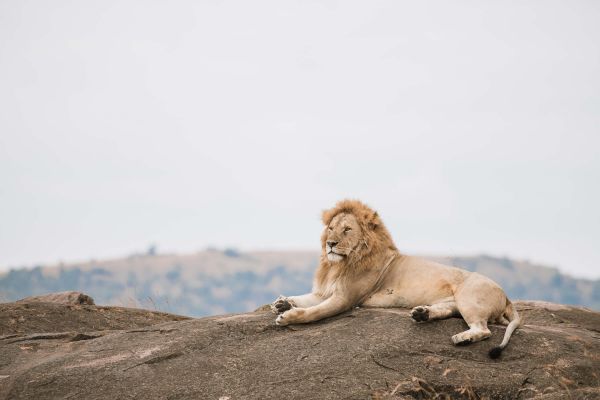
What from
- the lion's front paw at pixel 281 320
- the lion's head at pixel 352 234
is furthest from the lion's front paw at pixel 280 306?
the lion's head at pixel 352 234

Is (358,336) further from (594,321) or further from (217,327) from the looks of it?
(594,321)

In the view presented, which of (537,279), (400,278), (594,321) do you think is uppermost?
(400,278)

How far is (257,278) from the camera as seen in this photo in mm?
168875

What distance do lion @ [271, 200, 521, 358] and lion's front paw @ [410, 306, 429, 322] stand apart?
0.69ft

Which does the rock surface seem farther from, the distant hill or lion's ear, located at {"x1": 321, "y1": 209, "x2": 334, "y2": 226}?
the distant hill

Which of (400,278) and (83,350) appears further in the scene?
(400,278)

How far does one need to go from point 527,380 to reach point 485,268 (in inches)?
5574

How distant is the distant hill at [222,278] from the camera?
478 ft

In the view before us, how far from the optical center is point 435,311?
319 inches

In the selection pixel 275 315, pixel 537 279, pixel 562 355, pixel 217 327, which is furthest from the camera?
pixel 537 279

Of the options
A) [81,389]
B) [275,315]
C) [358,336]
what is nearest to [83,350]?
[81,389]

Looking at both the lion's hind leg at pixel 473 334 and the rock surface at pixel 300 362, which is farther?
the lion's hind leg at pixel 473 334

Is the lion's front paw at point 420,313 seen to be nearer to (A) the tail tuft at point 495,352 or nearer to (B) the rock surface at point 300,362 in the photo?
(B) the rock surface at point 300,362

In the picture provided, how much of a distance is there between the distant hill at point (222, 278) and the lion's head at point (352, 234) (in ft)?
426
